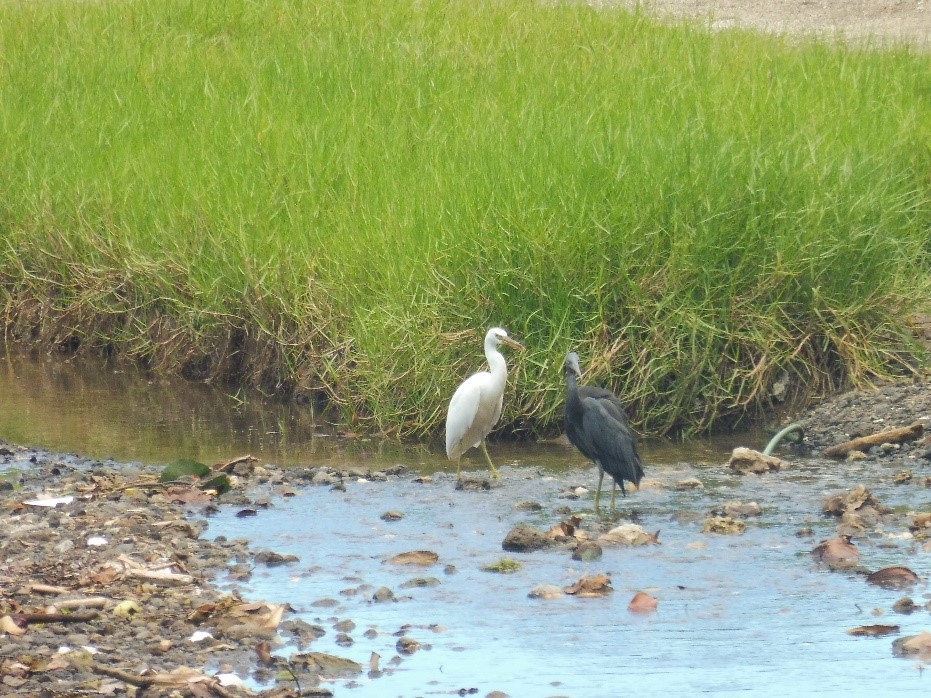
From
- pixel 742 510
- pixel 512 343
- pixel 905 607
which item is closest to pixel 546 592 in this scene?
pixel 905 607

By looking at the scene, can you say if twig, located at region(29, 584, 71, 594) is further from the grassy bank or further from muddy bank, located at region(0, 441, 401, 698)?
the grassy bank

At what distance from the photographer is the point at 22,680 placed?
4035mm

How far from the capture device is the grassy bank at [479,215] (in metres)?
7.61

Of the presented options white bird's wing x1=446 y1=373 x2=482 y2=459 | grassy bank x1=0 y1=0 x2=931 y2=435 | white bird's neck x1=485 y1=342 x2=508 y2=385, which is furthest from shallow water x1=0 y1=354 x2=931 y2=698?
grassy bank x1=0 y1=0 x2=931 y2=435

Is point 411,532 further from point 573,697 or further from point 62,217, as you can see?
point 62,217

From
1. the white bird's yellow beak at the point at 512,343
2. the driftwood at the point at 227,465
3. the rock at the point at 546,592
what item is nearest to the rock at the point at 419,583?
the rock at the point at 546,592

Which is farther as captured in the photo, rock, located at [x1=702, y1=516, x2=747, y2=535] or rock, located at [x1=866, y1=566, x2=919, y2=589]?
rock, located at [x1=702, y1=516, x2=747, y2=535]

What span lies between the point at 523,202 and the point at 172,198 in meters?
2.90

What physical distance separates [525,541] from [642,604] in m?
0.81

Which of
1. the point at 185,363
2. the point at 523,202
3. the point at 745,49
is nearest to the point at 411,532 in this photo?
the point at 523,202

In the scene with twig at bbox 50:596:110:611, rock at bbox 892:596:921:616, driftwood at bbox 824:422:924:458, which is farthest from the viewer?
driftwood at bbox 824:422:924:458

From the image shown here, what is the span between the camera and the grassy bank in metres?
7.61

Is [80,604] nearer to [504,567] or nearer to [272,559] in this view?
[272,559]

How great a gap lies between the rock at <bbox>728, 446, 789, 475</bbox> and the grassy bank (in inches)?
29.5
